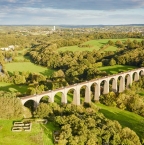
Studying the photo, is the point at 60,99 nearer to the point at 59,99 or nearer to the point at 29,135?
the point at 59,99

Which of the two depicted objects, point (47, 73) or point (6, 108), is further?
point (47, 73)

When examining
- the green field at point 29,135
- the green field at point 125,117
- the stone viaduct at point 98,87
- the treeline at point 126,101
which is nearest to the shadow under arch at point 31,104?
the stone viaduct at point 98,87

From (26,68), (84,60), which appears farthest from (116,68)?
(26,68)

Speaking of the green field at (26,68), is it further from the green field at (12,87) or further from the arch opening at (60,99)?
the arch opening at (60,99)

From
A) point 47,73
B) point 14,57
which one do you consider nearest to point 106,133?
point 47,73

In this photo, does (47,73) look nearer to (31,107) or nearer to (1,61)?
(1,61)

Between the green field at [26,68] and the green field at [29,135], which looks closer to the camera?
the green field at [29,135]
